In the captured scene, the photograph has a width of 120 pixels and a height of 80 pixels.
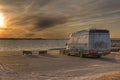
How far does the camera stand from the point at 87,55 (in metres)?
33.2

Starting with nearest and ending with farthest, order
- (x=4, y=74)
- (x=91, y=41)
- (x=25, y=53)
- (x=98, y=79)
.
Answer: (x=98, y=79) < (x=4, y=74) < (x=91, y=41) < (x=25, y=53)

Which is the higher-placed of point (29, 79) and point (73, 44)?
point (73, 44)

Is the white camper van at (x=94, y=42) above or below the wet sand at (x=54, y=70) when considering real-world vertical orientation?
above

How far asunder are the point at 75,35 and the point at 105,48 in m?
4.92

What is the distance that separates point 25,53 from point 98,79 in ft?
97.4

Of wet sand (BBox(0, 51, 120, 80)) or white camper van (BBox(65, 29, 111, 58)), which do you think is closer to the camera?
wet sand (BBox(0, 51, 120, 80))

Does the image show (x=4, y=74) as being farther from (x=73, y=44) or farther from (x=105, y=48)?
(x=73, y=44)

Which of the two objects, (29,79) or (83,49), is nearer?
(29,79)

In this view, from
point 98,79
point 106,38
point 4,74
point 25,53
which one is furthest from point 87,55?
point 98,79

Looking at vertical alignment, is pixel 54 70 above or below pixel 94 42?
below

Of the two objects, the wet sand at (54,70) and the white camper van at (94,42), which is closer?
the wet sand at (54,70)

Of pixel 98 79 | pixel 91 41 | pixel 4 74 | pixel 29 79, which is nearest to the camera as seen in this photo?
pixel 98 79

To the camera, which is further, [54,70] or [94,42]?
[94,42]

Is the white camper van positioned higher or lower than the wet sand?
higher
